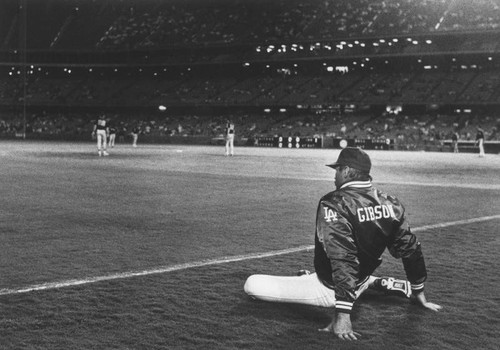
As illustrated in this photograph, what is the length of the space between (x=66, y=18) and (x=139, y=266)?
3078 inches

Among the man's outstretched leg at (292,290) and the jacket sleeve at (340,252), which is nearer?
the jacket sleeve at (340,252)

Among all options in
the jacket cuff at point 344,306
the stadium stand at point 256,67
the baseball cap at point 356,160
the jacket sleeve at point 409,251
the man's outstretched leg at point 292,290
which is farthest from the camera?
the stadium stand at point 256,67

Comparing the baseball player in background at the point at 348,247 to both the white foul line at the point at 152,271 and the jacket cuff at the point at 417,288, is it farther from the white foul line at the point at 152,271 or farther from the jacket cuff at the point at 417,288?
the white foul line at the point at 152,271

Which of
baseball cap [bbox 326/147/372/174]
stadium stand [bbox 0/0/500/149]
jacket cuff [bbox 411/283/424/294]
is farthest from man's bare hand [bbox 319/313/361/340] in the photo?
stadium stand [bbox 0/0/500/149]

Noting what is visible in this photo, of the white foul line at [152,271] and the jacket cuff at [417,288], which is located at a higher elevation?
the jacket cuff at [417,288]

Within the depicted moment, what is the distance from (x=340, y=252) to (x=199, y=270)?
2714 mm

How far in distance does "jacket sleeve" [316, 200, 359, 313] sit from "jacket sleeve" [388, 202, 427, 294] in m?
0.58

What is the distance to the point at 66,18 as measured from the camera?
79750 millimetres

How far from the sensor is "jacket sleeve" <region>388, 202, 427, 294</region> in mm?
5254

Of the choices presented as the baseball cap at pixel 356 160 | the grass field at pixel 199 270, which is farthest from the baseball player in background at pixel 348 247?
the grass field at pixel 199 270

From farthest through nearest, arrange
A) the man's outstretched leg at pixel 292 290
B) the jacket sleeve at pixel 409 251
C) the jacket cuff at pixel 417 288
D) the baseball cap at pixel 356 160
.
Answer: the jacket cuff at pixel 417 288 < the man's outstretched leg at pixel 292 290 < the jacket sleeve at pixel 409 251 < the baseball cap at pixel 356 160

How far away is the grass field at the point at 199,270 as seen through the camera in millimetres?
4789

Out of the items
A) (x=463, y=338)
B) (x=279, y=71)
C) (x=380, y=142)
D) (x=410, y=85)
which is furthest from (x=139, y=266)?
(x=279, y=71)

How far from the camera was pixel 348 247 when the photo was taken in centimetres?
482
